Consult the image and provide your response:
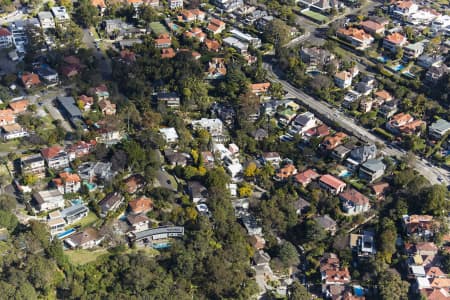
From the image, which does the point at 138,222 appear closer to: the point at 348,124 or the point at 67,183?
the point at 67,183

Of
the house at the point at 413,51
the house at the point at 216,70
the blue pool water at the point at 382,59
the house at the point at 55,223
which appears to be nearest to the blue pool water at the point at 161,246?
the house at the point at 55,223

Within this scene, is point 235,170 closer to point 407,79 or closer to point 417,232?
point 417,232

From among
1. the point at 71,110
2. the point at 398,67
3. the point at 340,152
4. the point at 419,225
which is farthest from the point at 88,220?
the point at 398,67

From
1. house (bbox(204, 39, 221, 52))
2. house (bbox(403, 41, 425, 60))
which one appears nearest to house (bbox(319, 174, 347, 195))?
house (bbox(204, 39, 221, 52))

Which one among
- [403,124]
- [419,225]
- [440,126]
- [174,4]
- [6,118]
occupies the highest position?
[6,118]

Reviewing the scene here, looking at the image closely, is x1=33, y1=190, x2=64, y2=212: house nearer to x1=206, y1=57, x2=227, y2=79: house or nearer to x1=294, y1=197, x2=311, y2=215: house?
x1=294, y1=197, x2=311, y2=215: house

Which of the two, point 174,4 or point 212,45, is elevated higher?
point 212,45
